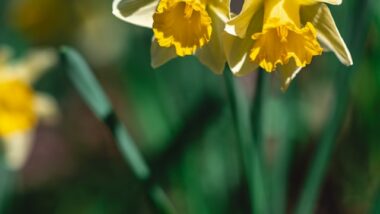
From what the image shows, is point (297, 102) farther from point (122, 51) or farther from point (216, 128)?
point (122, 51)

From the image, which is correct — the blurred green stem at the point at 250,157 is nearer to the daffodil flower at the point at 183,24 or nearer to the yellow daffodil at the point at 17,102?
the daffodil flower at the point at 183,24

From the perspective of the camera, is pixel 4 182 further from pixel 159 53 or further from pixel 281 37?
pixel 281 37

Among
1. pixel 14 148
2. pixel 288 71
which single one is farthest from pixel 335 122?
pixel 14 148

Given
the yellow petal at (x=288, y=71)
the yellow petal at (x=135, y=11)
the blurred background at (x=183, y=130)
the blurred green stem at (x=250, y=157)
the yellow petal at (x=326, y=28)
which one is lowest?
the blurred background at (x=183, y=130)

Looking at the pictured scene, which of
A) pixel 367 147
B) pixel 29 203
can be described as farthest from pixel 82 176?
pixel 367 147

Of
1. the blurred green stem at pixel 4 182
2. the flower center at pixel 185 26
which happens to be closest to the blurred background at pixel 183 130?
the blurred green stem at pixel 4 182
